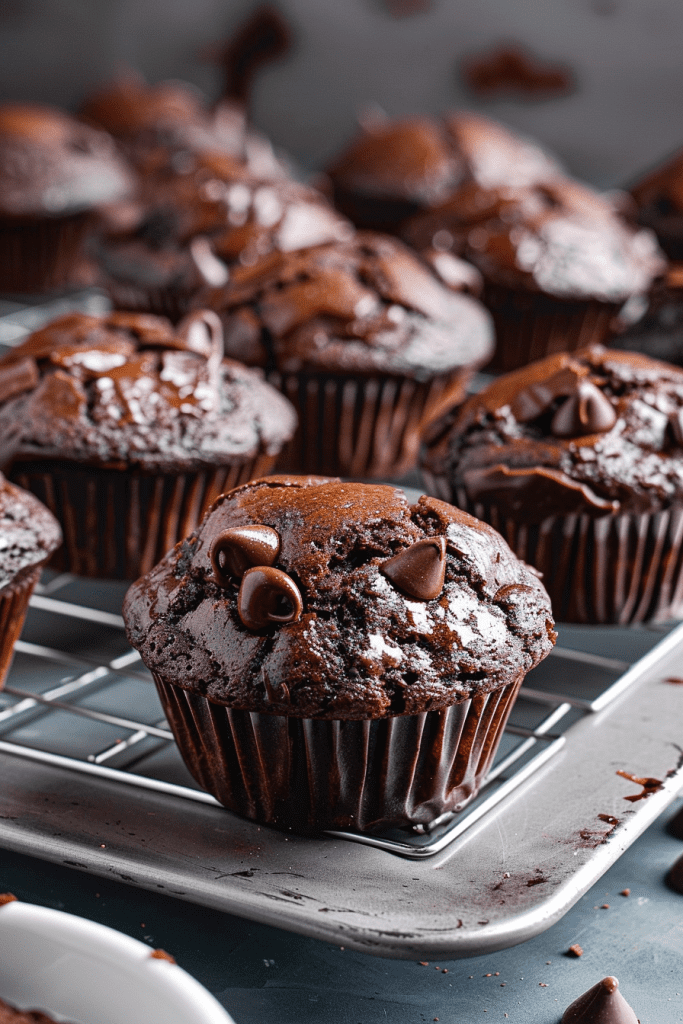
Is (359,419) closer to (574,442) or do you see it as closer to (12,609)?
(574,442)

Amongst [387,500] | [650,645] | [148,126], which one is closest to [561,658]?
[650,645]

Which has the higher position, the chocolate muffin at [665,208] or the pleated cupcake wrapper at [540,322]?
the chocolate muffin at [665,208]

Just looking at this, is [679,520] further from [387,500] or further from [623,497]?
[387,500]

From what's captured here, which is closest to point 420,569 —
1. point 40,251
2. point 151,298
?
point 151,298

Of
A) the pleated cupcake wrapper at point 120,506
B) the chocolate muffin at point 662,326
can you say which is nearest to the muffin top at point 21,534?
the pleated cupcake wrapper at point 120,506

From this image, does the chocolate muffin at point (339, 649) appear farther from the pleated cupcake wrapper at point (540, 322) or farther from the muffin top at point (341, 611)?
the pleated cupcake wrapper at point (540, 322)

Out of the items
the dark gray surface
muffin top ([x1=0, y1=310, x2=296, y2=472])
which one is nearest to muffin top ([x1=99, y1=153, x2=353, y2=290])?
muffin top ([x1=0, y1=310, x2=296, y2=472])

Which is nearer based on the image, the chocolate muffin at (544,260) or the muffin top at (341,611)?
the muffin top at (341,611)
